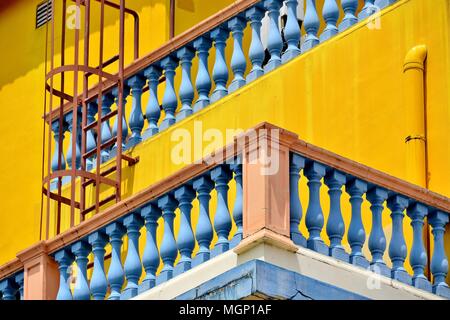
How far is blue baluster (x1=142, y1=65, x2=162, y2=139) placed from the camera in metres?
15.0

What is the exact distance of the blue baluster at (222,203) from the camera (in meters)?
12.4

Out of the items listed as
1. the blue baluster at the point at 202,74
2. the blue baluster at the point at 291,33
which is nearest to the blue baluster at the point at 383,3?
the blue baluster at the point at 291,33

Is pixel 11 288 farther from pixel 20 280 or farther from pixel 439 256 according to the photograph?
pixel 439 256

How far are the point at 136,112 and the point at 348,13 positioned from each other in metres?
1.83

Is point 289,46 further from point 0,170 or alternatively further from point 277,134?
point 0,170

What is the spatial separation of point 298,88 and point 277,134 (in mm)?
2309

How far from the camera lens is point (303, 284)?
1189cm

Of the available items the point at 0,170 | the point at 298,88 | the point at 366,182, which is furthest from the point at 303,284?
the point at 0,170

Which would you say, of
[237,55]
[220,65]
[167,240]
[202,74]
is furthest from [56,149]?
→ [167,240]

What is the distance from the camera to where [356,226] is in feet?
41.4

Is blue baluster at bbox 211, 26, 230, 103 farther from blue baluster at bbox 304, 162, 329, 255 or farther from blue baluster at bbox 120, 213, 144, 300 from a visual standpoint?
blue baluster at bbox 304, 162, 329, 255

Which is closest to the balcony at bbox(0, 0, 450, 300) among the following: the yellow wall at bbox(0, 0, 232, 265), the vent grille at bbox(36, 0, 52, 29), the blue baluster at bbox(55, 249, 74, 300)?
the blue baluster at bbox(55, 249, 74, 300)

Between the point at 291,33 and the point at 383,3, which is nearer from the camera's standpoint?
the point at 383,3

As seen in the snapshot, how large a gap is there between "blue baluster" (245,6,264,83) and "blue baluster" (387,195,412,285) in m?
2.08
